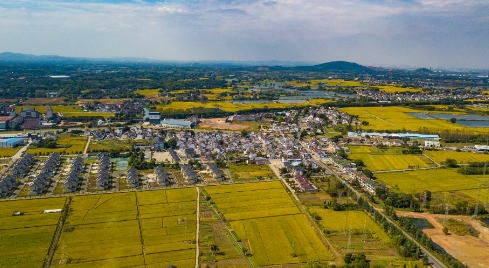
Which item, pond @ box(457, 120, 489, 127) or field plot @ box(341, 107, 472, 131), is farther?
pond @ box(457, 120, 489, 127)

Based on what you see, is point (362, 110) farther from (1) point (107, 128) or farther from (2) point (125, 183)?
(2) point (125, 183)

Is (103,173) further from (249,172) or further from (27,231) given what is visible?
(249,172)

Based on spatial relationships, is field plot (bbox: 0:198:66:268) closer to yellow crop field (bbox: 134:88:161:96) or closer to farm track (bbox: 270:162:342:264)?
farm track (bbox: 270:162:342:264)

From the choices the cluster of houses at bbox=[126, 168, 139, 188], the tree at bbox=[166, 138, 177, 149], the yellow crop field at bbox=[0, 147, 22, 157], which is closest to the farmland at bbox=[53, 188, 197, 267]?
the cluster of houses at bbox=[126, 168, 139, 188]

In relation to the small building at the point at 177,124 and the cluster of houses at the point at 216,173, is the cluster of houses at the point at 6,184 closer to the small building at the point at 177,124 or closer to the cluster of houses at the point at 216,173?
the cluster of houses at the point at 216,173

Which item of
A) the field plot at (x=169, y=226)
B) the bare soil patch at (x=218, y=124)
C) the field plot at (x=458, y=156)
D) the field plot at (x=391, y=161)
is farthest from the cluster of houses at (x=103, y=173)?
the field plot at (x=458, y=156)

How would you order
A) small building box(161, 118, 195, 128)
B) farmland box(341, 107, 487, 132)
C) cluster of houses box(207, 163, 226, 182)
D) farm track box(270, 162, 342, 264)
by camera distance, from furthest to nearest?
farmland box(341, 107, 487, 132) < small building box(161, 118, 195, 128) < cluster of houses box(207, 163, 226, 182) < farm track box(270, 162, 342, 264)

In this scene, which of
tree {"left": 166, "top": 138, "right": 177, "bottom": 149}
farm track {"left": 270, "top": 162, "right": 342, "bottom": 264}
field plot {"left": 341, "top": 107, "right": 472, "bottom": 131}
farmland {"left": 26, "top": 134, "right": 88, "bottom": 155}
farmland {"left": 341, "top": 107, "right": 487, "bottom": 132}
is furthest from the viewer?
field plot {"left": 341, "top": 107, "right": 472, "bottom": 131}
